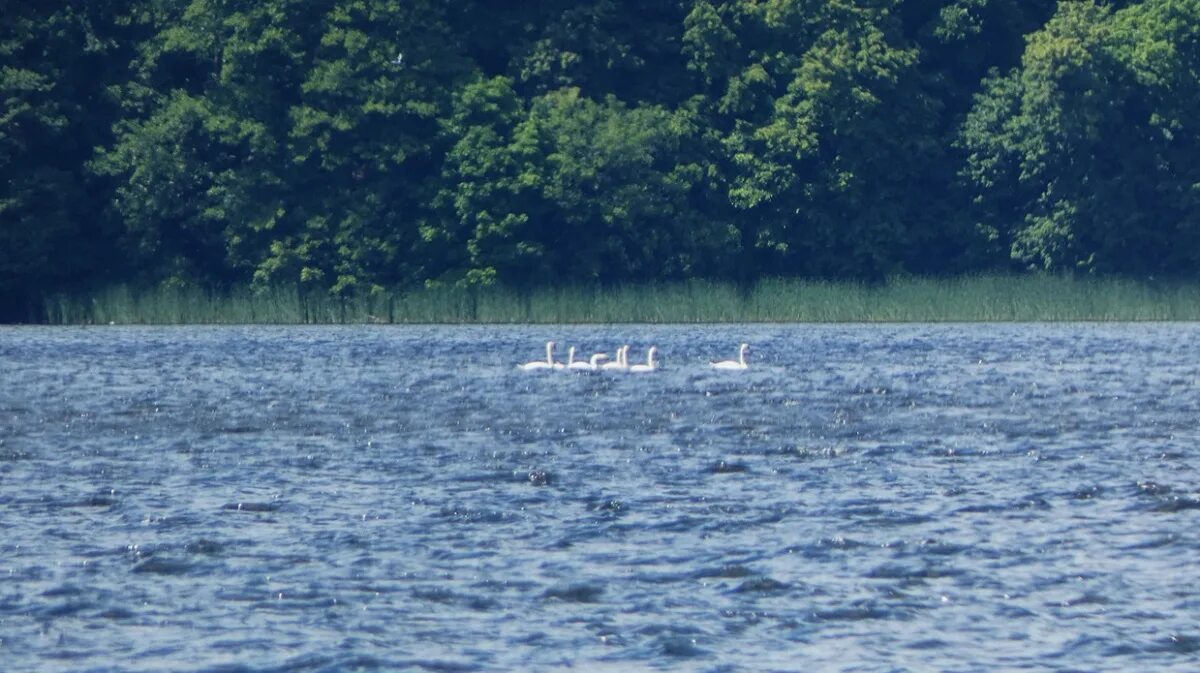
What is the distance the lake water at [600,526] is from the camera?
1543 centimetres

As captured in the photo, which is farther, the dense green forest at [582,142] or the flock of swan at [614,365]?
the dense green forest at [582,142]

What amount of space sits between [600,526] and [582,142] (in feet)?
176

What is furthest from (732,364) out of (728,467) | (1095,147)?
(1095,147)

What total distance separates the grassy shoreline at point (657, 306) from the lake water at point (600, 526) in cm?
2778

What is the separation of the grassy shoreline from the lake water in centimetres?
2778

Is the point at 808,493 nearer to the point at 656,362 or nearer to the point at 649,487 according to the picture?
the point at 649,487

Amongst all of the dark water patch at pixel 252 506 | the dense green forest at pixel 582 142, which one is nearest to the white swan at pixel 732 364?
the dark water patch at pixel 252 506

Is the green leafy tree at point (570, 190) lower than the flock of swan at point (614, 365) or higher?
higher

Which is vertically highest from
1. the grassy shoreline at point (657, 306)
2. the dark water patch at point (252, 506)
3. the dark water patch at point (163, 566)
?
the grassy shoreline at point (657, 306)

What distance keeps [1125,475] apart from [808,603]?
8.47m

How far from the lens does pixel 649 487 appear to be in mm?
23359

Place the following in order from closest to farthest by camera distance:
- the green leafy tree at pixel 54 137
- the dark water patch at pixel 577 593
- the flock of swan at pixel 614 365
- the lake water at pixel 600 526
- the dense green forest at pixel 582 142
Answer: the lake water at pixel 600 526 → the dark water patch at pixel 577 593 → the flock of swan at pixel 614 365 → the green leafy tree at pixel 54 137 → the dense green forest at pixel 582 142

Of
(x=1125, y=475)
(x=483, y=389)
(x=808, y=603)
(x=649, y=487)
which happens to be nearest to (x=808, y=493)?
(x=649, y=487)

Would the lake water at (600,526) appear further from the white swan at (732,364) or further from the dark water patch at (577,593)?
the white swan at (732,364)
